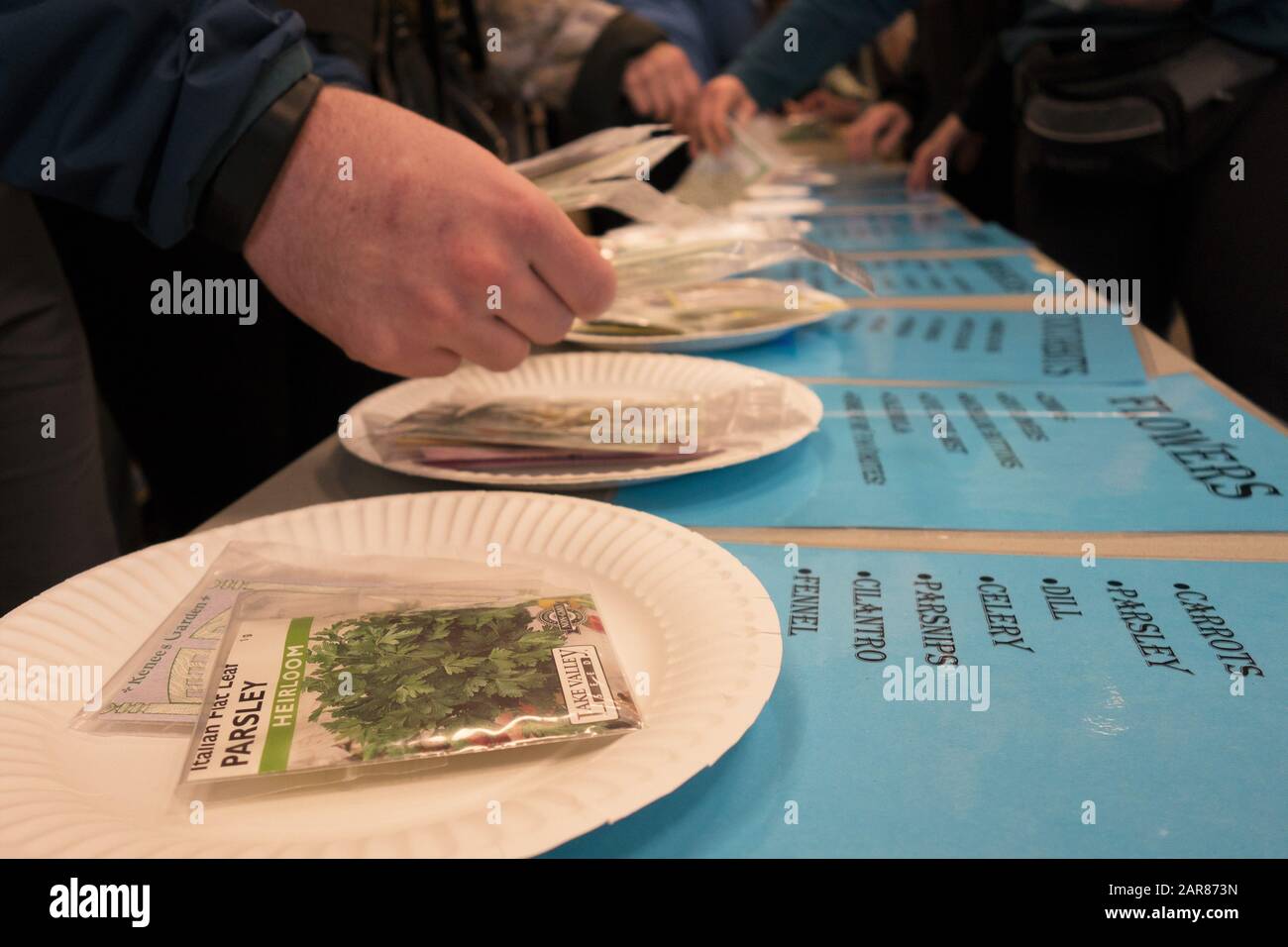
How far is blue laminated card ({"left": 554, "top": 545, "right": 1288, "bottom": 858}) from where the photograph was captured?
0.35 meters

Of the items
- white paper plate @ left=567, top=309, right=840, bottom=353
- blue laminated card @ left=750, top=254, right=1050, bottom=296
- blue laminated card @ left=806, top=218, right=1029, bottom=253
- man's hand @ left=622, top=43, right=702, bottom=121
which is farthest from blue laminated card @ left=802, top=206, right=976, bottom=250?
white paper plate @ left=567, top=309, right=840, bottom=353

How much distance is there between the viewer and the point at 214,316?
3.63 feet

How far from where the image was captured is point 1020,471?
27.8 inches

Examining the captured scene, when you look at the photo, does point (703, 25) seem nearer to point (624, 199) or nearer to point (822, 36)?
point (822, 36)

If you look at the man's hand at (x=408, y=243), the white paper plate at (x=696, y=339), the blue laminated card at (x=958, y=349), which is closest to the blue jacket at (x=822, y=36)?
the blue laminated card at (x=958, y=349)

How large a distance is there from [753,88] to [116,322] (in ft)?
5.17

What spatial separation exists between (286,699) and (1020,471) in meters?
0.52

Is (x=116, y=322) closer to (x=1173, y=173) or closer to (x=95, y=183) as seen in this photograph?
(x=95, y=183)

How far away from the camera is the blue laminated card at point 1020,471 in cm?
63

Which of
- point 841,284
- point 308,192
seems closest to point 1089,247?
point 841,284

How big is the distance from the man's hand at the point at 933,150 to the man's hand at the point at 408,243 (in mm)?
1693

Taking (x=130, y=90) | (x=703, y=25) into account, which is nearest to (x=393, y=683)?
(x=130, y=90)

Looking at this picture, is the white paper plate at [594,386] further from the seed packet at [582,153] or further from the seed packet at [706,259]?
the seed packet at [582,153]
